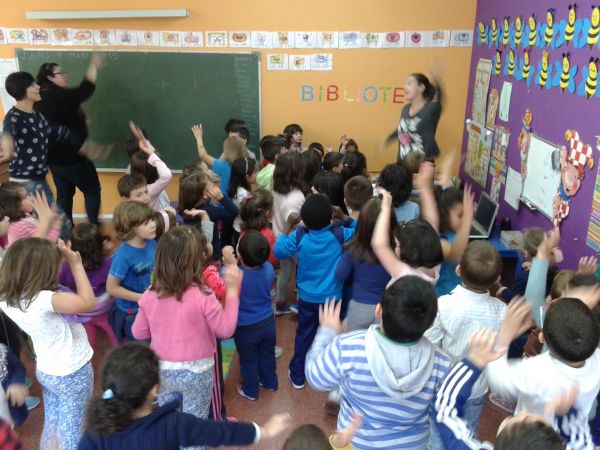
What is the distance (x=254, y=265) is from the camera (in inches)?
100

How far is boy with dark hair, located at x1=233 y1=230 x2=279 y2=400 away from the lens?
2488mm

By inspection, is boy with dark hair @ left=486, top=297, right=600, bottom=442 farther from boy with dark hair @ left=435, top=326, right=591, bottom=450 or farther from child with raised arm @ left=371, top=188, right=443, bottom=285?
child with raised arm @ left=371, top=188, right=443, bottom=285

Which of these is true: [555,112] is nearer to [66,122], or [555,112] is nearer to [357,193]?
[357,193]

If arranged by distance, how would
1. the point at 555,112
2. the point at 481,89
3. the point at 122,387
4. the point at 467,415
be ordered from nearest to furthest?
1. the point at 122,387
2. the point at 467,415
3. the point at 555,112
4. the point at 481,89

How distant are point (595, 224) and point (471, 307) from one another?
1372 mm

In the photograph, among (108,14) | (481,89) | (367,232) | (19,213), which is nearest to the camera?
(367,232)

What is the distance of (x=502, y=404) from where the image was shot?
2811mm

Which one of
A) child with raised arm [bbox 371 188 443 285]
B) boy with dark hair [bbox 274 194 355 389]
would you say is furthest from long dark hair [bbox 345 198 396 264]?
boy with dark hair [bbox 274 194 355 389]

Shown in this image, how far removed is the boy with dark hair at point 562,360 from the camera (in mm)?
1442

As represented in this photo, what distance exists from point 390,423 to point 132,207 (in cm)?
149

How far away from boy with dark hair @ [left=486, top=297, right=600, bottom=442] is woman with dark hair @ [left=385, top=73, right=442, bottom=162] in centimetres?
250

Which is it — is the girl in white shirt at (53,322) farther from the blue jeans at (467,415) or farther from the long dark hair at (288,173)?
the long dark hair at (288,173)

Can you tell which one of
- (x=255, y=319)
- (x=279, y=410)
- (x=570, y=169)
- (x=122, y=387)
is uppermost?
(x=570, y=169)

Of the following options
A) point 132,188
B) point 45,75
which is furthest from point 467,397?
point 45,75
